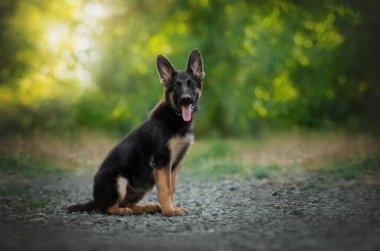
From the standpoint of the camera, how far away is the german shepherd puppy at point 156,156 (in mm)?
7547

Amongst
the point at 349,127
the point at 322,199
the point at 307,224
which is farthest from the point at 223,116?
the point at 307,224

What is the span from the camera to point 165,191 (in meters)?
7.48

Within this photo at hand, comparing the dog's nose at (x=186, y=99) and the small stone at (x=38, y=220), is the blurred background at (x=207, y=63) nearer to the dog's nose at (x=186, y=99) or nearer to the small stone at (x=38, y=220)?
the small stone at (x=38, y=220)

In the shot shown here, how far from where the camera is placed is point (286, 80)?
21375mm

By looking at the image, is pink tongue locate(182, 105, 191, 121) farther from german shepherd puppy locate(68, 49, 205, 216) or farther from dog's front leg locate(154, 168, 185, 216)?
dog's front leg locate(154, 168, 185, 216)

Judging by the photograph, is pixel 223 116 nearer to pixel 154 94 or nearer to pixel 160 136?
pixel 154 94

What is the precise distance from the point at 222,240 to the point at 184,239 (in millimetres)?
444

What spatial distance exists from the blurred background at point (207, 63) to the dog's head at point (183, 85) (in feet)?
28.4

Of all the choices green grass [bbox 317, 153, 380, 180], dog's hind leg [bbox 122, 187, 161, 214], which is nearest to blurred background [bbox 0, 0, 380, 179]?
green grass [bbox 317, 153, 380, 180]

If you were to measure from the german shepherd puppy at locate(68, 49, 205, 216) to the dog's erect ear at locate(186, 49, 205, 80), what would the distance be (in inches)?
0.6

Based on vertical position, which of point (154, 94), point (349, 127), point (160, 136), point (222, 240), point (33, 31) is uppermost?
point (33, 31)

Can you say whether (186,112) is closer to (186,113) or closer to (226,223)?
(186,113)

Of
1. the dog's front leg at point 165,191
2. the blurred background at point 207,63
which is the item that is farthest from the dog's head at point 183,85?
the blurred background at point 207,63

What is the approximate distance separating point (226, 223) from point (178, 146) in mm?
1459
